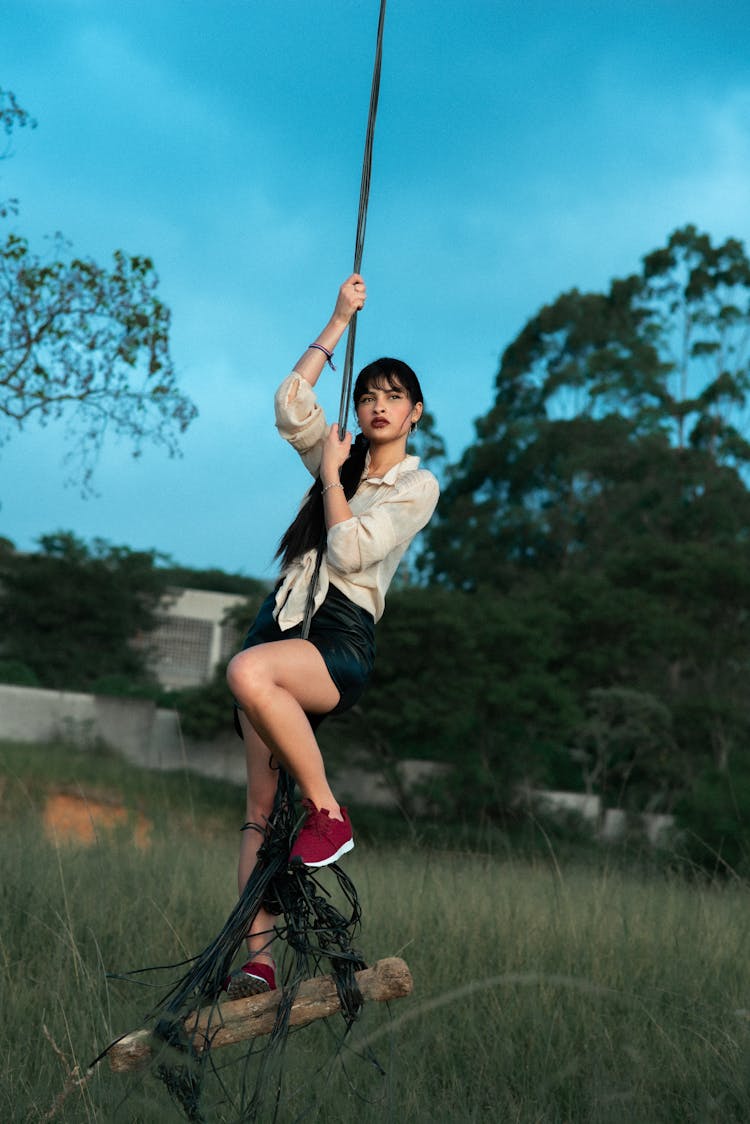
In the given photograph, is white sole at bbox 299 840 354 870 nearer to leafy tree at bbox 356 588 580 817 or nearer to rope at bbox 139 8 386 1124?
rope at bbox 139 8 386 1124

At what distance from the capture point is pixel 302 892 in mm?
2480

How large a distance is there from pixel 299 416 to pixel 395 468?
27 cm

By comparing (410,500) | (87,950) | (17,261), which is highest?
(17,261)

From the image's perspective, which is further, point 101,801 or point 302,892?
point 101,801

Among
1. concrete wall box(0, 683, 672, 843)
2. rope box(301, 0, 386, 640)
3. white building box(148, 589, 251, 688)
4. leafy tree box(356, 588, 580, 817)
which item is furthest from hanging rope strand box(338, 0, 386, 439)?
white building box(148, 589, 251, 688)

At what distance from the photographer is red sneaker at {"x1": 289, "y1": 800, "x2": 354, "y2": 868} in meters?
2.46

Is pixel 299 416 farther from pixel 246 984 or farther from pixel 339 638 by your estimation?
pixel 246 984

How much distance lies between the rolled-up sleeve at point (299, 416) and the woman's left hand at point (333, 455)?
166 millimetres

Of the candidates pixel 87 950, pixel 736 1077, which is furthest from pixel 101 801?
pixel 736 1077

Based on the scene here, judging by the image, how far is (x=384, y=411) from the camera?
288cm

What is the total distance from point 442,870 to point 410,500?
13.3 feet

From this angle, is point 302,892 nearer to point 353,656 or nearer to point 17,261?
point 353,656

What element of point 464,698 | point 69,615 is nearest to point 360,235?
point 464,698

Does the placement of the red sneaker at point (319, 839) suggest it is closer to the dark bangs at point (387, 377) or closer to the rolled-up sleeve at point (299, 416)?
the rolled-up sleeve at point (299, 416)
